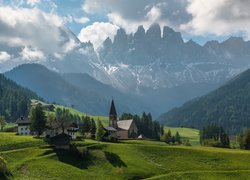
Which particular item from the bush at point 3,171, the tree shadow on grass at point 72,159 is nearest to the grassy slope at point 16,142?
the tree shadow on grass at point 72,159

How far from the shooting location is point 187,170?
396ft

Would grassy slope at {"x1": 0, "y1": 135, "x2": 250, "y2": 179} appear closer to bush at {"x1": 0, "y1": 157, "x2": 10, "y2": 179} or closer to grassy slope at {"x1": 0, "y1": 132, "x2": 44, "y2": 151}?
grassy slope at {"x1": 0, "y1": 132, "x2": 44, "y2": 151}

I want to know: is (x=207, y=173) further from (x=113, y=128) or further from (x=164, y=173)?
(x=113, y=128)

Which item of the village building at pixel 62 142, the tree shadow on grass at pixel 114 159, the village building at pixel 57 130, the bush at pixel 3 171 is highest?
the village building at pixel 57 130

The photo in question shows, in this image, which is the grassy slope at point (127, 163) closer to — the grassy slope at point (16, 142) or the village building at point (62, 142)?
the grassy slope at point (16, 142)

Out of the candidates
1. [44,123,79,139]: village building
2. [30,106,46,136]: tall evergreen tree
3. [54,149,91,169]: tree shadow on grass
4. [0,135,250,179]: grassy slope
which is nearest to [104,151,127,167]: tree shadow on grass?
[0,135,250,179]: grassy slope

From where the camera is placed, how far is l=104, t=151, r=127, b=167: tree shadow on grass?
393 feet

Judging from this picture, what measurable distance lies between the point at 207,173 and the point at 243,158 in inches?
848

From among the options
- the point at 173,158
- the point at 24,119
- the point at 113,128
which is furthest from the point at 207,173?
the point at 24,119

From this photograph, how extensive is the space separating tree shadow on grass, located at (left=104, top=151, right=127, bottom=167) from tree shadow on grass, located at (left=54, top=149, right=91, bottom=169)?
5.75m

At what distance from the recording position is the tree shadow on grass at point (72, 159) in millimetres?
119688

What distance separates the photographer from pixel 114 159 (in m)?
124

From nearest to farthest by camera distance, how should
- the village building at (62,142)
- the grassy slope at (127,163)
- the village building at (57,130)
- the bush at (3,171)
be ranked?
the bush at (3,171) < the grassy slope at (127,163) < the village building at (62,142) < the village building at (57,130)

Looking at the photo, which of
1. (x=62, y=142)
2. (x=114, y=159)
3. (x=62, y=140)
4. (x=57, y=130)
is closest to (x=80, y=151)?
(x=62, y=142)
